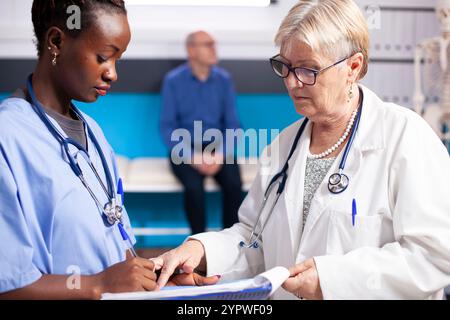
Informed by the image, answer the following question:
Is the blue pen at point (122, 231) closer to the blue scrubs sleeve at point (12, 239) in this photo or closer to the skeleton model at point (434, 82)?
the blue scrubs sleeve at point (12, 239)

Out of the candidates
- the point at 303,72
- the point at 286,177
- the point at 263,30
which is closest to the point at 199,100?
the point at 263,30

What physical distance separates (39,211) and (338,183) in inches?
20.5

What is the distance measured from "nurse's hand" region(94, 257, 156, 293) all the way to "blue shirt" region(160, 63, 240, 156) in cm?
155

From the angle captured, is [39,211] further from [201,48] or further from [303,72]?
[201,48]

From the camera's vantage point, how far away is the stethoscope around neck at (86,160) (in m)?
0.96

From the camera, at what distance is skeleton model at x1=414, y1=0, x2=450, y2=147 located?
2.07 meters

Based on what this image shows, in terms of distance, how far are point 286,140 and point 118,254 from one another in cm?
45

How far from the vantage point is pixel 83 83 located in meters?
0.96

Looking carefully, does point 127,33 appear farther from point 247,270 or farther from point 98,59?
point 247,270

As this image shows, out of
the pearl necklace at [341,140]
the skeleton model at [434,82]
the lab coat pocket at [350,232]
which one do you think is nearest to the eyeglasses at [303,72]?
the pearl necklace at [341,140]

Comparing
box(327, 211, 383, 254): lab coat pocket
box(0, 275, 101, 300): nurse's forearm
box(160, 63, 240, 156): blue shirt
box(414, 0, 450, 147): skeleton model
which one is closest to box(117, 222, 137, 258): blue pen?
box(0, 275, 101, 300): nurse's forearm

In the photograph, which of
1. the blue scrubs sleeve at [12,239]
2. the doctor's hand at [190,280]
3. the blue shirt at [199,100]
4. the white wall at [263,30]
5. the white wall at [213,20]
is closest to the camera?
the blue scrubs sleeve at [12,239]
